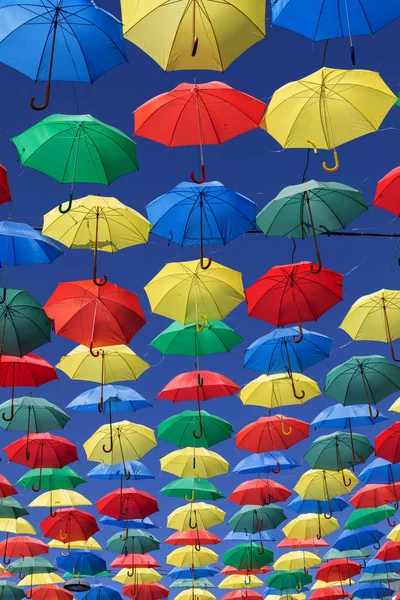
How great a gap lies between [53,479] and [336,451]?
533 centimetres

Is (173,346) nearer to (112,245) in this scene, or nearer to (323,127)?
(112,245)

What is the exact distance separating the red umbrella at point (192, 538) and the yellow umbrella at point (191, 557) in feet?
3.96

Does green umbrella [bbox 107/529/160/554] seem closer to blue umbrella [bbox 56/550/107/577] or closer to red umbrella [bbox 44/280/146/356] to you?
blue umbrella [bbox 56/550/107/577]

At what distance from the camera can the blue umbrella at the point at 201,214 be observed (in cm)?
868

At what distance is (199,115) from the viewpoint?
7.80m

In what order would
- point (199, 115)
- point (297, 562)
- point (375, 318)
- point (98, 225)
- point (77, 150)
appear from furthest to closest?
1. point (297, 562)
2. point (375, 318)
3. point (98, 225)
4. point (77, 150)
5. point (199, 115)

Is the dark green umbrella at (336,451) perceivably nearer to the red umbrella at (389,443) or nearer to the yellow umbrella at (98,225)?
the red umbrella at (389,443)

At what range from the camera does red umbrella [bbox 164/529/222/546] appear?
16266 mm

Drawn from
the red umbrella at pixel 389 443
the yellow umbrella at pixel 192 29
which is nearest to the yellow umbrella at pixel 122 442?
the red umbrella at pixel 389 443

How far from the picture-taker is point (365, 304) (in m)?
10.5

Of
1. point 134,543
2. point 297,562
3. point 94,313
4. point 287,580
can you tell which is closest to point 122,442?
point 94,313

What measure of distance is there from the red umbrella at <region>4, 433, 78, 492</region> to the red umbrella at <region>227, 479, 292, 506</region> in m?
3.46

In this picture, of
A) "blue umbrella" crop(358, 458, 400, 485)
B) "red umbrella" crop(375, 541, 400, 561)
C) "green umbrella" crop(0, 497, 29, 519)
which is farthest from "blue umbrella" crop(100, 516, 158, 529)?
"red umbrella" crop(375, 541, 400, 561)

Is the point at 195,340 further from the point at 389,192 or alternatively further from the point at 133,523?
the point at 133,523
